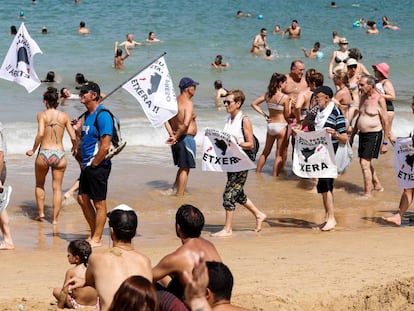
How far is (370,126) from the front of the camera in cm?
1241

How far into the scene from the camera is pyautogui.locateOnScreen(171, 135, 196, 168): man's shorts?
12.3 meters

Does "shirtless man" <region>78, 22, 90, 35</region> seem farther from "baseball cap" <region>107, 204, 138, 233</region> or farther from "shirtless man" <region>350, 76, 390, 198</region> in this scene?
"baseball cap" <region>107, 204, 138, 233</region>

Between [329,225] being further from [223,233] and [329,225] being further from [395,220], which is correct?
[223,233]

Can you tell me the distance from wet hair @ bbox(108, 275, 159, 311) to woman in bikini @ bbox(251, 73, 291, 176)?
8.46 m

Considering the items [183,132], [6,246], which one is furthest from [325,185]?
[6,246]

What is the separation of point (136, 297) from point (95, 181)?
17.0 ft

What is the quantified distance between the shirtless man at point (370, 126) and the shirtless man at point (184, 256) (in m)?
5.91

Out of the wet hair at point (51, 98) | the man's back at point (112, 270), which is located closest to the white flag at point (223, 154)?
the wet hair at point (51, 98)

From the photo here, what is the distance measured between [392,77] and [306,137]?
1755 centimetres

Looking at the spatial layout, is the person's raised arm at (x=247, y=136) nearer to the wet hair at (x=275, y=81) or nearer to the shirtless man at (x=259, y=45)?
the wet hair at (x=275, y=81)

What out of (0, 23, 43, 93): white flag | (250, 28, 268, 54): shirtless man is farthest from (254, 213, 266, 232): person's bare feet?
(250, 28, 268, 54): shirtless man

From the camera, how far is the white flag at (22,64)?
1259cm

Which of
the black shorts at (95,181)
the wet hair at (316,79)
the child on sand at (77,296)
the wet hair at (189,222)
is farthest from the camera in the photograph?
the wet hair at (316,79)

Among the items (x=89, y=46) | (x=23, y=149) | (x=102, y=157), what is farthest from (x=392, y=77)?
(x=102, y=157)
